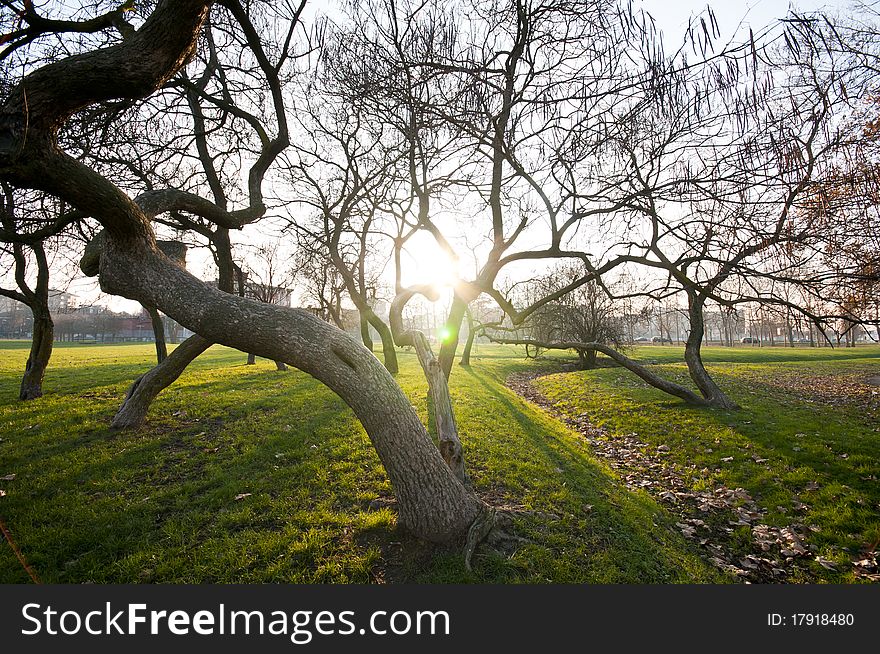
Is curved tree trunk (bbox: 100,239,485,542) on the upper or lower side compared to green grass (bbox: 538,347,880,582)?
upper

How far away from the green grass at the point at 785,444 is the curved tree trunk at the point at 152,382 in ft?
33.3

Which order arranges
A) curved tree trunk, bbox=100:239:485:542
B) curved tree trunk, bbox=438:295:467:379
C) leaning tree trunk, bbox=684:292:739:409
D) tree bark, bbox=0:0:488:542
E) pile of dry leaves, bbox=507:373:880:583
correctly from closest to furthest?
tree bark, bbox=0:0:488:542 < curved tree trunk, bbox=100:239:485:542 < pile of dry leaves, bbox=507:373:880:583 < curved tree trunk, bbox=438:295:467:379 < leaning tree trunk, bbox=684:292:739:409

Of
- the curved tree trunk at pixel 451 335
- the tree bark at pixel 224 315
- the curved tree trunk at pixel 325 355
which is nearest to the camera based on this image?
the tree bark at pixel 224 315

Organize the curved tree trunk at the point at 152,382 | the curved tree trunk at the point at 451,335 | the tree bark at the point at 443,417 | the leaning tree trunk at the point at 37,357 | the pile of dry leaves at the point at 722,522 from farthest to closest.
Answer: the leaning tree trunk at the point at 37,357 < the curved tree trunk at the point at 451,335 < the curved tree trunk at the point at 152,382 < the tree bark at the point at 443,417 < the pile of dry leaves at the point at 722,522

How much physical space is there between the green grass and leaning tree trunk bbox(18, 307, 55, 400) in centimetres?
1591

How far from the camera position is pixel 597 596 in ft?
11.8

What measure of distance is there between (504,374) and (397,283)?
1407 centimetres

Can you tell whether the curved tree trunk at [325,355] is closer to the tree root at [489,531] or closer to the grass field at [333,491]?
the tree root at [489,531]

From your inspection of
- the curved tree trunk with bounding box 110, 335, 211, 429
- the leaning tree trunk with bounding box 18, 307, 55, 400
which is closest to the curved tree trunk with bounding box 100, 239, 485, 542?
the curved tree trunk with bounding box 110, 335, 211, 429

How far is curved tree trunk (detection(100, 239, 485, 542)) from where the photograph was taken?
152 inches

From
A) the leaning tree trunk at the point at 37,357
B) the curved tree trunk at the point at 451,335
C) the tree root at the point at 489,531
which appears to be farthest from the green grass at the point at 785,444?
the leaning tree trunk at the point at 37,357

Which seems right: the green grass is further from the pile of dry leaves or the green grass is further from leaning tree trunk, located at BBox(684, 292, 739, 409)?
leaning tree trunk, located at BBox(684, 292, 739, 409)

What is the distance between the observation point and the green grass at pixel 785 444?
518 centimetres

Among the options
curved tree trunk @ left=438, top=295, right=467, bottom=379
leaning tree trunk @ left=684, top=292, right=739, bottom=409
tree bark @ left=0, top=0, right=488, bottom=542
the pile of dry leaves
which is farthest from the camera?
leaning tree trunk @ left=684, top=292, right=739, bottom=409
